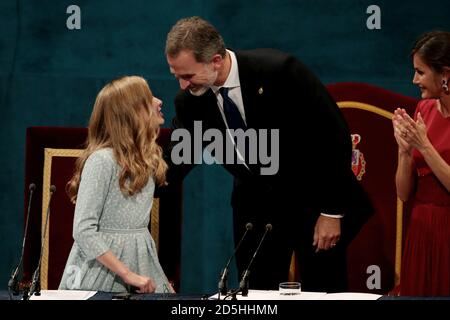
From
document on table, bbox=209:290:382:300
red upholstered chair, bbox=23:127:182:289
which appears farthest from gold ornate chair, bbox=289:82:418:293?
red upholstered chair, bbox=23:127:182:289

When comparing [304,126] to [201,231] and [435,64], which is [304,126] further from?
[201,231]

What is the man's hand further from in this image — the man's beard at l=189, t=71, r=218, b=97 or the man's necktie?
the man's beard at l=189, t=71, r=218, b=97

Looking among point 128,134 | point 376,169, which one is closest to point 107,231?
point 128,134

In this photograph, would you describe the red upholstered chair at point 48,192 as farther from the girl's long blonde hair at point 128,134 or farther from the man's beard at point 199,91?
the man's beard at point 199,91

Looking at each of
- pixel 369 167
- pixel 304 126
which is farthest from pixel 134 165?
pixel 369 167

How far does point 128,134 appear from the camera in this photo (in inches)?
134

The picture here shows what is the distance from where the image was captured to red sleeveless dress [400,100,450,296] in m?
3.63

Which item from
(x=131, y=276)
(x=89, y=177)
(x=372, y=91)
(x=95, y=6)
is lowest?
(x=131, y=276)

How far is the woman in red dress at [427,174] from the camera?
3.57 meters

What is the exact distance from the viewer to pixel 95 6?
493 centimetres

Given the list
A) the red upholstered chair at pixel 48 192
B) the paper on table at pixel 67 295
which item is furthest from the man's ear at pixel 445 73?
the paper on table at pixel 67 295

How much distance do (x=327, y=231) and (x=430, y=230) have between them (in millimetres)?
472

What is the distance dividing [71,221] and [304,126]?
1031 millimetres

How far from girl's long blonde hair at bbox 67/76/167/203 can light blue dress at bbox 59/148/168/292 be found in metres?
0.04
